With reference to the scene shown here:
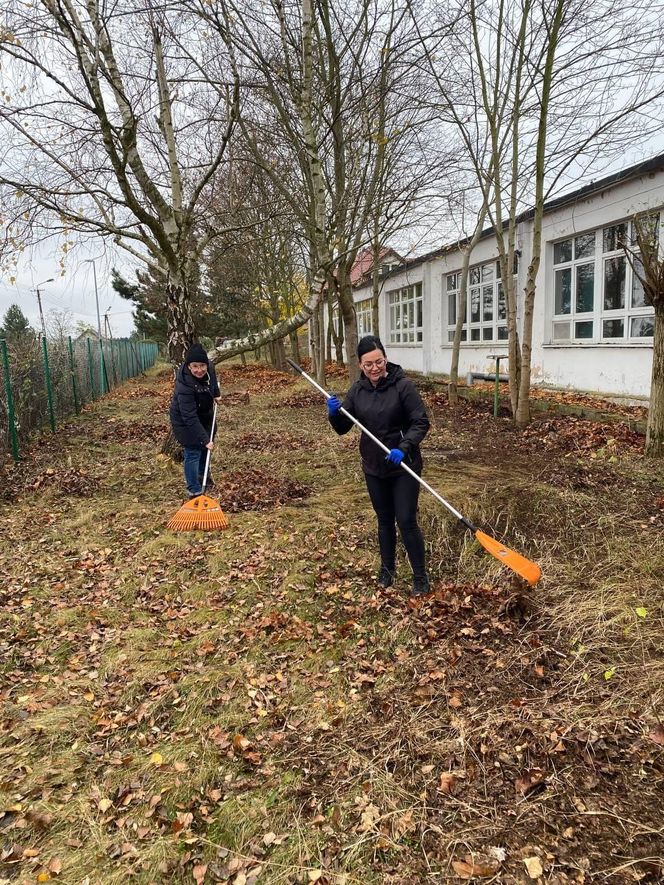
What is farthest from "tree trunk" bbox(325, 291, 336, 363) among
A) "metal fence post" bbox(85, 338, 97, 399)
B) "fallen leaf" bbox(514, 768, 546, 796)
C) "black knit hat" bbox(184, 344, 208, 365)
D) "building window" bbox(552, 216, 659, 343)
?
"fallen leaf" bbox(514, 768, 546, 796)

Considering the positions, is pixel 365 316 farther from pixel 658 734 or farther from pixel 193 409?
pixel 658 734

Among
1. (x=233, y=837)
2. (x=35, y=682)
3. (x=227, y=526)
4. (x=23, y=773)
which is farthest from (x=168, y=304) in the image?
(x=233, y=837)

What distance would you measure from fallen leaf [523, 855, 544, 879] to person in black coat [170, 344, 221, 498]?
4750 millimetres

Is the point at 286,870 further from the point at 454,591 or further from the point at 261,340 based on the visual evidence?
the point at 261,340

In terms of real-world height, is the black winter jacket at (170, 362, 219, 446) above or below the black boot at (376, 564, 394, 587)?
above

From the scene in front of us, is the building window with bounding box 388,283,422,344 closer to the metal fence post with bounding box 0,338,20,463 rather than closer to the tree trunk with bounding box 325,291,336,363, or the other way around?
the tree trunk with bounding box 325,291,336,363

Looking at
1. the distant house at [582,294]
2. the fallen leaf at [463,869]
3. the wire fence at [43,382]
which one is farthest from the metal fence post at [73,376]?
the fallen leaf at [463,869]

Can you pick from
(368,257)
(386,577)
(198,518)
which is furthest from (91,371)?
(386,577)

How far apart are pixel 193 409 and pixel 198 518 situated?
127cm

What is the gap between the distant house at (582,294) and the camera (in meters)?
9.42

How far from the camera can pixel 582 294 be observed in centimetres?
1109

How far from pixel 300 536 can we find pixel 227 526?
84 centimetres

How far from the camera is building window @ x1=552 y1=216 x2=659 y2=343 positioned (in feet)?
31.8

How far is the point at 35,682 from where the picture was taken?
3.46 meters
